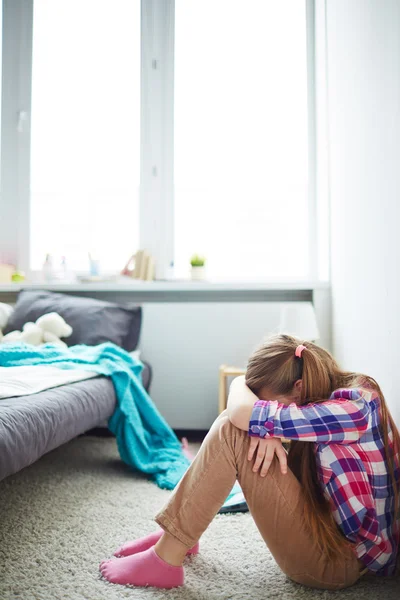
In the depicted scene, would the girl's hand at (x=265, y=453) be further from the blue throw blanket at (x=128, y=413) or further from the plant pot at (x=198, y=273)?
the plant pot at (x=198, y=273)

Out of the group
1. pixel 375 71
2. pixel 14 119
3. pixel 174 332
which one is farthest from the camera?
pixel 14 119

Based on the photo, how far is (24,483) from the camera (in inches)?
76.0

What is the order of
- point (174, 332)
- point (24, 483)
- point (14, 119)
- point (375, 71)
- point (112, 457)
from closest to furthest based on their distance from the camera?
point (375, 71)
point (24, 483)
point (112, 457)
point (174, 332)
point (14, 119)

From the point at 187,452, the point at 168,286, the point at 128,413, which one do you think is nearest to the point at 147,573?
the point at 128,413

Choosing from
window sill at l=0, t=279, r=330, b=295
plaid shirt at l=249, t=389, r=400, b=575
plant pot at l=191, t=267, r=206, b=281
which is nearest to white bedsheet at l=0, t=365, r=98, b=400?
plaid shirt at l=249, t=389, r=400, b=575

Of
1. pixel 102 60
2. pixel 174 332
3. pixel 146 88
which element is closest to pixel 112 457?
pixel 174 332

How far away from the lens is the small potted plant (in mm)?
3115

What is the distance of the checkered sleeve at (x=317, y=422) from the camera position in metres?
1.12

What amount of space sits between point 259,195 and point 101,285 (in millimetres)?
1035

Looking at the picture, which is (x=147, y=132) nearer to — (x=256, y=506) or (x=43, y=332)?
(x=43, y=332)

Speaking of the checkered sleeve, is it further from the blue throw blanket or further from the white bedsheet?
the blue throw blanket

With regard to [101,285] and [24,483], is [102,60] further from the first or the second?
[24,483]

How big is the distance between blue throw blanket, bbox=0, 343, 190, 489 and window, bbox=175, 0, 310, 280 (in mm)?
1160

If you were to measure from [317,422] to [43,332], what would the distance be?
1710mm
